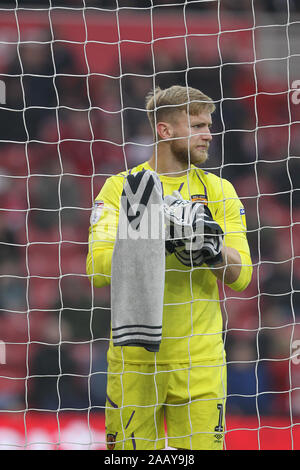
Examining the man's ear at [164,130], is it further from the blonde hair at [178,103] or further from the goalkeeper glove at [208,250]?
the goalkeeper glove at [208,250]

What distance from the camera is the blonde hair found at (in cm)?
207

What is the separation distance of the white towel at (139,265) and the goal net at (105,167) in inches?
81.8

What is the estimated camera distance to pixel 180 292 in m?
1.96

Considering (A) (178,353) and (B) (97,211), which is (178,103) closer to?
(B) (97,211)

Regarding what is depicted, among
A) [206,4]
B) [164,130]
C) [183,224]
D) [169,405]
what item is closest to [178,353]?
[169,405]

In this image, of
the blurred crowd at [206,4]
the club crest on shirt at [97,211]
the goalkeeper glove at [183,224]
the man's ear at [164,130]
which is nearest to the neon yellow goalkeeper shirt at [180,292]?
the club crest on shirt at [97,211]

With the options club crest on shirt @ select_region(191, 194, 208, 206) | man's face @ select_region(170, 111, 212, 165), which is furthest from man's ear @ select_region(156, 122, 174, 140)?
club crest on shirt @ select_region(191, 194, 208, 206)

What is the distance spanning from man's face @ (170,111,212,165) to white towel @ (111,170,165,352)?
0.85 feet

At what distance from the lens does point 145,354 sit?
195cm

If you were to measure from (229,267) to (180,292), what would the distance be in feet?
0.57

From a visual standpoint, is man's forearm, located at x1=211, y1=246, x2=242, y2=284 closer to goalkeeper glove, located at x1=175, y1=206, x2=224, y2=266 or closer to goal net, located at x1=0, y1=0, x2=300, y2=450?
goalkeeper glove, located at x1=175, y1=206, x2=224, y2=266

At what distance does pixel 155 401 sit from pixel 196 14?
Result: 3118 millimetres

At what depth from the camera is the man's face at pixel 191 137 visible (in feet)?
6.64

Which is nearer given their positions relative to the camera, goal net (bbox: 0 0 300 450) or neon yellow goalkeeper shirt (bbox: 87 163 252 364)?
neon yellow goalkeeper shirt (bbox: 87 163 252 364)
